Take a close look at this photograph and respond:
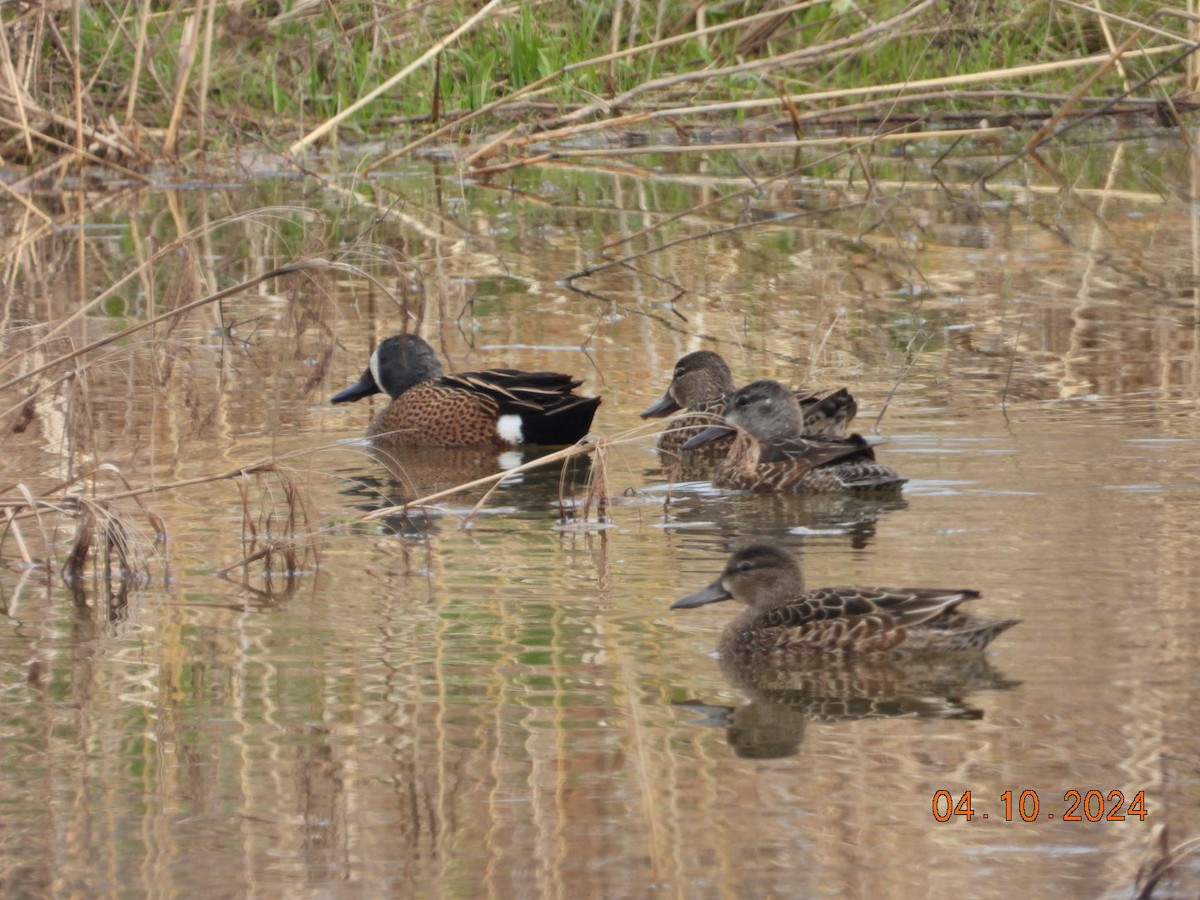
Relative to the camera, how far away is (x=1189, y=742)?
457 cm

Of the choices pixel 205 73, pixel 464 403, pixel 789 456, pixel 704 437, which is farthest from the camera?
pixel 205 73

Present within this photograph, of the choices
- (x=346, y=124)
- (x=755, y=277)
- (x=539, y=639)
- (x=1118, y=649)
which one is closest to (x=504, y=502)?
(x=539, y=639)

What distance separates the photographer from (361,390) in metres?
9.58

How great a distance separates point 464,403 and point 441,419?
0.13 meters

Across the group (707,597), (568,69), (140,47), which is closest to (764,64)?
(568,69)

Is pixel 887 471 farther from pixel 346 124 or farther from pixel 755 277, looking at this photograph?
pixel 346 124

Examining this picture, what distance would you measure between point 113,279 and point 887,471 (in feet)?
20.0

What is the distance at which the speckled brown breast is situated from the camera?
355 inches

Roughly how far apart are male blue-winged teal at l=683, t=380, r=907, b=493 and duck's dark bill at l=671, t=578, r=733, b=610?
1.08 meters

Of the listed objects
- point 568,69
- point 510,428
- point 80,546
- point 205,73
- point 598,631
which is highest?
point 205,73

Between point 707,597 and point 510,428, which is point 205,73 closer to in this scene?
point 510,428

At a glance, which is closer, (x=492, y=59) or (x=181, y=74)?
(x=181, y=74)

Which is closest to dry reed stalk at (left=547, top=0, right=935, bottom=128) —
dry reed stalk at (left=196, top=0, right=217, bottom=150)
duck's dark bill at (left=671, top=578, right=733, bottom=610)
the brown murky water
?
the brown murky water

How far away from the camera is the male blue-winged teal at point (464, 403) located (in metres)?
8.58
